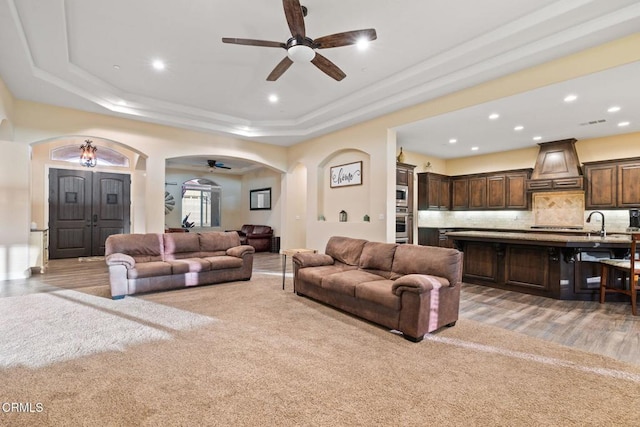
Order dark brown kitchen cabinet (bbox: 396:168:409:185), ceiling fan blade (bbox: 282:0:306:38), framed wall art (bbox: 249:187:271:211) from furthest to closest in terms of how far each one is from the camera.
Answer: framed wall art (bbox: 249:187:271:211)
dark brown kitchen cabinet (bbox: 396:168:409:185)
ceiling fan blade (bbox: 282:0:306:38)

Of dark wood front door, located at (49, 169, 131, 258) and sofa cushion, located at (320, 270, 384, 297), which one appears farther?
dark wood front door, located at (49, 169, 131, 258)

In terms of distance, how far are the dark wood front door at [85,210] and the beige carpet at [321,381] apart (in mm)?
6435

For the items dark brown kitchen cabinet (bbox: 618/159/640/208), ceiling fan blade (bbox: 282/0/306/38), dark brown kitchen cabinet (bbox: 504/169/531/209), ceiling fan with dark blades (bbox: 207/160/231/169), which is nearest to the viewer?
ceiling fan blade (bbox: 282/0/306/38)

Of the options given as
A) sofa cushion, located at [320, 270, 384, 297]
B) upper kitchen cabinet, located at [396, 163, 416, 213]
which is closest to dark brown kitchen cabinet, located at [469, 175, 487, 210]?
upper kitchen cabinet, located at [396, 163, 416, 213]

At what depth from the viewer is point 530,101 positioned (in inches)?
179

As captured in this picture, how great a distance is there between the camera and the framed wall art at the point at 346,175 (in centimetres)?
682

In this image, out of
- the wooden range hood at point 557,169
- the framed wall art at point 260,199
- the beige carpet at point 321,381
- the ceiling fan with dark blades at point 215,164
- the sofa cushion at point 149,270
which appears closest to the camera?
the beige carpet at point 321,381

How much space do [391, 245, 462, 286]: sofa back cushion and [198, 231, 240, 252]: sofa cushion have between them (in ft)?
10.9

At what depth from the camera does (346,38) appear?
10.3 ft

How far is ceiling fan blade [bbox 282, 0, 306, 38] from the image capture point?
8.88ft

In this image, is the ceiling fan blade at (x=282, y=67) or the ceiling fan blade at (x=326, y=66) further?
the ceiling fan blade at (x=282, y=67)

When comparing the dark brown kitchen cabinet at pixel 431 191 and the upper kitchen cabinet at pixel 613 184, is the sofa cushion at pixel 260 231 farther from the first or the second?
the upper kitchen cabinet at pixel 613 184

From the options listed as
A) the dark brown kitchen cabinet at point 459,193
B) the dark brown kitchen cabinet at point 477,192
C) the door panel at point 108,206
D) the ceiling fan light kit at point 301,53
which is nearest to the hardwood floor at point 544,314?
the door panel at point 108,206

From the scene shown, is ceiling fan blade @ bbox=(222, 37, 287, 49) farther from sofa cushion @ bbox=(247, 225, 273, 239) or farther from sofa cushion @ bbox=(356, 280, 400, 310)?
sofa cushion @ bbox=(247, 225, 273, 239)
